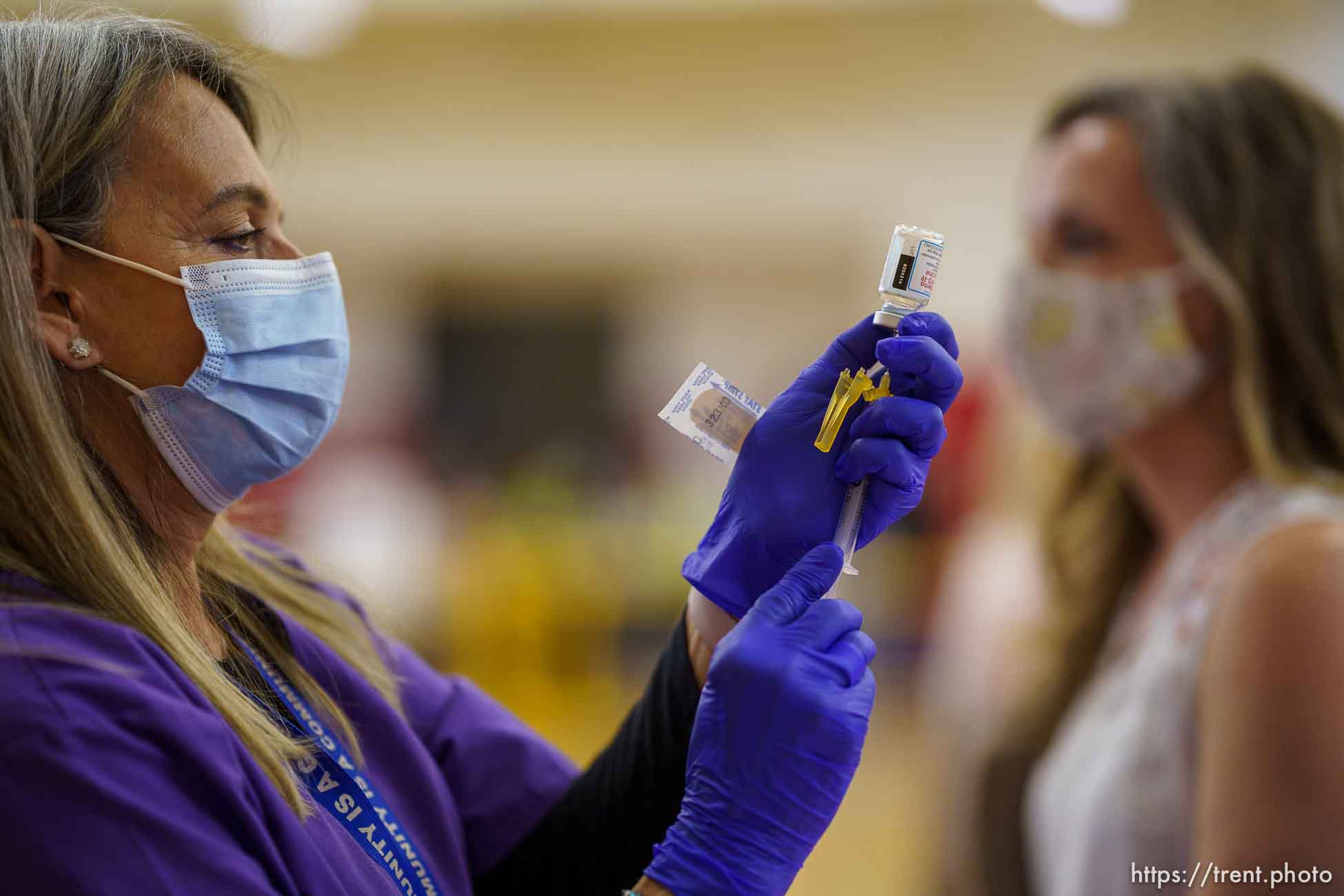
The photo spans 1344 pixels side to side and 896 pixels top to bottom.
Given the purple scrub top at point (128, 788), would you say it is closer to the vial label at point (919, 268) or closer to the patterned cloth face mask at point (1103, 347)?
the vial label at point (919, 268)

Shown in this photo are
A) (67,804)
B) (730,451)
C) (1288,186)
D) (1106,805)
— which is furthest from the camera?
(1288,186)

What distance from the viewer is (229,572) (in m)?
1.35

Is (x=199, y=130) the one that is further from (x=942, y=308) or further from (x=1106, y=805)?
(x=942, y=308)

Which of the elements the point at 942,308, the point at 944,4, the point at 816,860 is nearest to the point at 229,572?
the point at 816,860

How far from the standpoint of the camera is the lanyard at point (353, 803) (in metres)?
1.16

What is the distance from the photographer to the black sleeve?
1322 millimetres

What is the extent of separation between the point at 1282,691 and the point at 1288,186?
0.89 m

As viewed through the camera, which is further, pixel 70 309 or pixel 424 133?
pixel 424 133

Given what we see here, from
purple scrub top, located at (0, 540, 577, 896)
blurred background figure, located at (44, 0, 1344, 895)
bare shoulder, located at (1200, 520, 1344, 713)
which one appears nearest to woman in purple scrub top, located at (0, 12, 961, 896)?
purple scrub top, located at (0, 540, 577, 896)

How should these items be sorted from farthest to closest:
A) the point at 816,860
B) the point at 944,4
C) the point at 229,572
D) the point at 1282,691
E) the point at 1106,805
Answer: the point at 944,4 < the point at 816,860 < the point at 1106,805 < the point at 1282,691 < the point at 229,572

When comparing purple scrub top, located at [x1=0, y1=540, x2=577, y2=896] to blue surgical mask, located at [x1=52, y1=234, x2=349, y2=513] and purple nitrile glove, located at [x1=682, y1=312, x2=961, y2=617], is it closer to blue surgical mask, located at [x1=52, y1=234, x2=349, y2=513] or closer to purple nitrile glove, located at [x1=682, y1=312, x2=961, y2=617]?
blue surgical mask, located at [x1=52, y1=234, x2=349, y2=513]

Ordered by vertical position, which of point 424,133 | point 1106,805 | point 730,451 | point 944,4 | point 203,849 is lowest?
point 1106,805

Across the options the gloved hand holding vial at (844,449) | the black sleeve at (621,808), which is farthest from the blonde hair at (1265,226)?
the black sleeve at (621,808)

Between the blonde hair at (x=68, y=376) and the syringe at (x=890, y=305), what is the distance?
58cm
